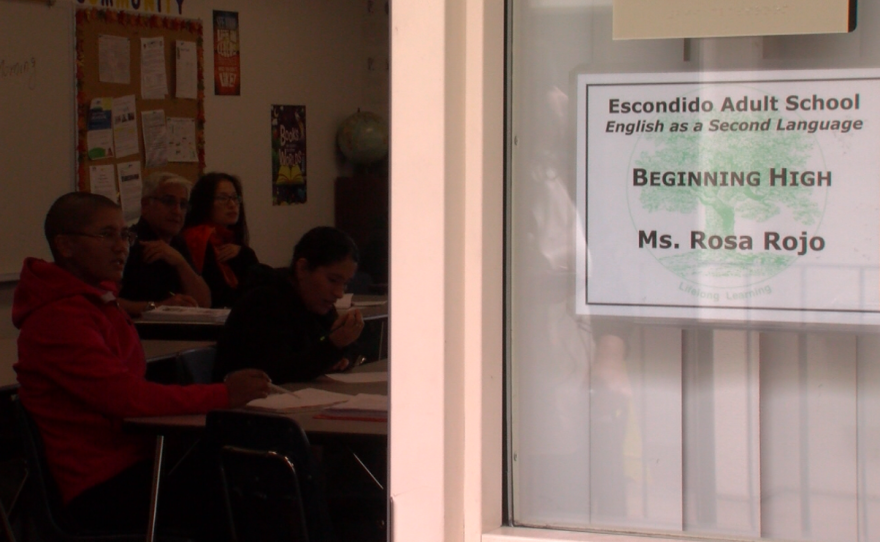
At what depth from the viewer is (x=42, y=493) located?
7.65ft

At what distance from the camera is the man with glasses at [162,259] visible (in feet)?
14.6

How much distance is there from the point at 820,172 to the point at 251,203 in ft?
19.4

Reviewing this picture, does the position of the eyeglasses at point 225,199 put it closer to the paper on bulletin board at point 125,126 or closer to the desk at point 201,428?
the paper on bulletin board at point 125,126

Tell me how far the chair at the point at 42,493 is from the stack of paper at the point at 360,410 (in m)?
0.60

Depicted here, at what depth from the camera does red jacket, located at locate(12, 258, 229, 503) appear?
2406 millimetres

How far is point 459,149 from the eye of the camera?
2.40 ft

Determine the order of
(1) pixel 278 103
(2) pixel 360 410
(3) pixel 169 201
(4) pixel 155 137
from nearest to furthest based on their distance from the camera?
(2) pixel 360 410, (3) pixel 169 201, (4) pixel 155 137, (1) pixel 278 103

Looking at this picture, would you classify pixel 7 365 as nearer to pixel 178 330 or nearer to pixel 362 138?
pixel 178 330

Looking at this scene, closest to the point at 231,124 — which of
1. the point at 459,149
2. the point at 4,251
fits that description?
the point at 4,251

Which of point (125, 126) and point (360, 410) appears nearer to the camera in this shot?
point (360, 410)

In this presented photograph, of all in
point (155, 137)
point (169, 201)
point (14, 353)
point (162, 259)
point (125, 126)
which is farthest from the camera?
point (155, 137)

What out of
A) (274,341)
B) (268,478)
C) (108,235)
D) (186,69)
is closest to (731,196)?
(268,478)

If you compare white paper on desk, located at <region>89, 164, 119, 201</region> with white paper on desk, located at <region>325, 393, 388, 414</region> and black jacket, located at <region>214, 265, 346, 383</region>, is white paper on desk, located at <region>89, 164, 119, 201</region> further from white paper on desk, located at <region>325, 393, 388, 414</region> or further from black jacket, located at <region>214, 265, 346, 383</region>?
white paper on desk, located at <region>325, 393, 388, 414</region>

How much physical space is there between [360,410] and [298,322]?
709 mm
